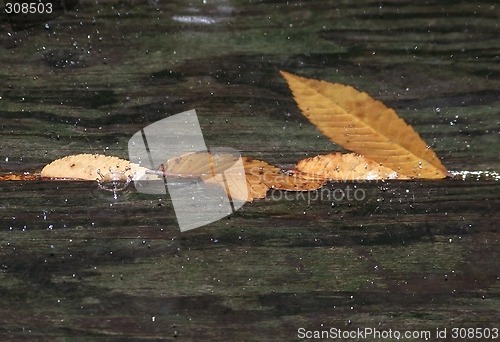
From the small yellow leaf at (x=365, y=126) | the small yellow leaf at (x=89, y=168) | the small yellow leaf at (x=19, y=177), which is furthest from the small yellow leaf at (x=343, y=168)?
the small yellow leaf at (x=19, y=177)

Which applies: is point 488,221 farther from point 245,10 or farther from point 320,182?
point 245,10

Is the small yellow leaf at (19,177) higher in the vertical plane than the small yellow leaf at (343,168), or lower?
lower

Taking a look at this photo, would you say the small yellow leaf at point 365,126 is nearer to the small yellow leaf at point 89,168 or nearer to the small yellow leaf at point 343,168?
the small yellow leaf at point 343,168

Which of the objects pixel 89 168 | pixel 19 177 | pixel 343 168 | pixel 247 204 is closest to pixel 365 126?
pixel 343 168

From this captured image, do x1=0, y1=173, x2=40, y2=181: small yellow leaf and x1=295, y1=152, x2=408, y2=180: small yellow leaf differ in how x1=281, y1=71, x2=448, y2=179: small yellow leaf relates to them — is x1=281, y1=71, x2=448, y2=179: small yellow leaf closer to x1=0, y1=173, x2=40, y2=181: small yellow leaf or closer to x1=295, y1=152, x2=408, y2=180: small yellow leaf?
x1=295, y1=152, x2=408, y2=180: small yellow leaf

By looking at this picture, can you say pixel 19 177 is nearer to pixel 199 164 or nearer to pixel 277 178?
pixel 199 164

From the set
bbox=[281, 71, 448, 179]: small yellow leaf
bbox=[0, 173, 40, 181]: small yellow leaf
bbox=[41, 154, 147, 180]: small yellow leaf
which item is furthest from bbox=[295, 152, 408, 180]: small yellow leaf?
bbox=[0, 173, 40, 181]: small yellow leaf

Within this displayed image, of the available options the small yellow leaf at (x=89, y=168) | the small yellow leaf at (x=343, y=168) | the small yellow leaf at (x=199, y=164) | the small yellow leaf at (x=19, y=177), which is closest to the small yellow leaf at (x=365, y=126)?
the small yellow leaf at (x=343, y=168)
